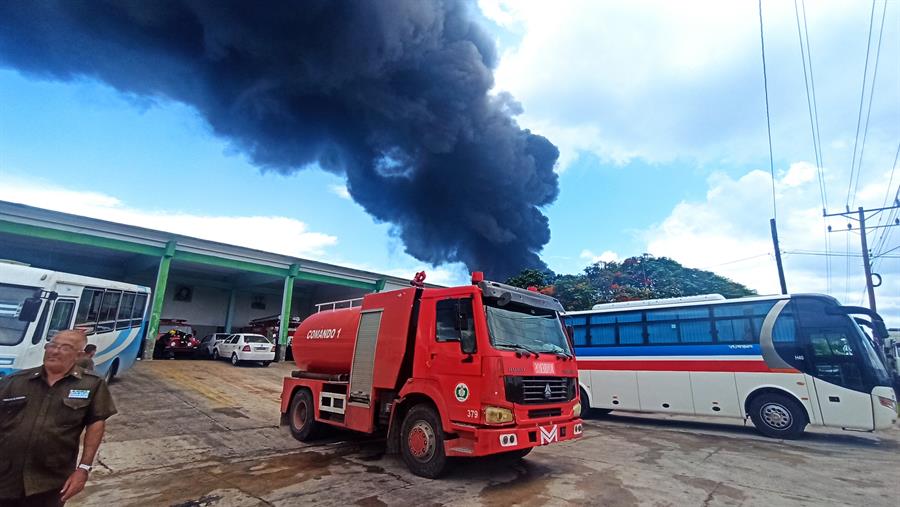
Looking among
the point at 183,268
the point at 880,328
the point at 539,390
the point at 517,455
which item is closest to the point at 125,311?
the point at 517,455

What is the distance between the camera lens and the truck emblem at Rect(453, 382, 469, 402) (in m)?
5.66

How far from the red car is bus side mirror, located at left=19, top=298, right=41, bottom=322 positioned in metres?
15.3

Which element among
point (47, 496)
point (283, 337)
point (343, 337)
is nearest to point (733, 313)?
point (343, 337)

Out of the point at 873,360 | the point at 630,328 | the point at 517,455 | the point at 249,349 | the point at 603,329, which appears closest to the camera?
the point at 517,455

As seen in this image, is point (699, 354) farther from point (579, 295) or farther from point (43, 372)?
point (579, 295)

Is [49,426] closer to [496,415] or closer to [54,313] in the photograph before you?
[496,415]

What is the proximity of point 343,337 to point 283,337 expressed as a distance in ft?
58.0

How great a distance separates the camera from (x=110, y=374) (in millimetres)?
12312

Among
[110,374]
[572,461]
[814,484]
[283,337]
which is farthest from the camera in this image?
[283,337]

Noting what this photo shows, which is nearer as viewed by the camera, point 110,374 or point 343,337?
point 343,337

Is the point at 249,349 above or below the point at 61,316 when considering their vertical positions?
below

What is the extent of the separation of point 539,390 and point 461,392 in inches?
44.6

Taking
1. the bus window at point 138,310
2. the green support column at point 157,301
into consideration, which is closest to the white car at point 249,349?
the green support column at point 157,301

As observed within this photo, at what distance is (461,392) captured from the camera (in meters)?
5.71
